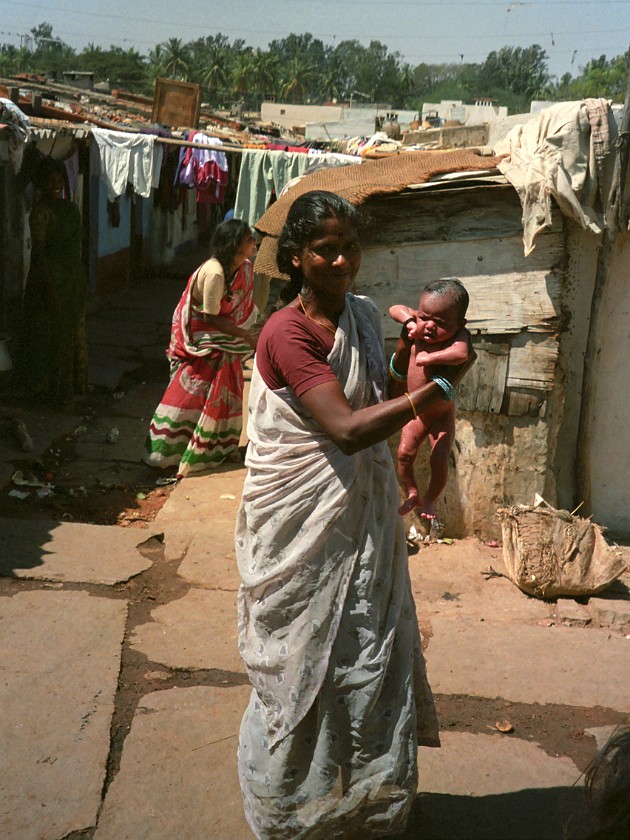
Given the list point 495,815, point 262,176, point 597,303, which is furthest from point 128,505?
point 262,176

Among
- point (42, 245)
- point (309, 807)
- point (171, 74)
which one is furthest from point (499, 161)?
point (171, 74)

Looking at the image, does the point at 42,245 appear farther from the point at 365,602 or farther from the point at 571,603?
the point at 365,602

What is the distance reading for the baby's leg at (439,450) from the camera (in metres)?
2.51

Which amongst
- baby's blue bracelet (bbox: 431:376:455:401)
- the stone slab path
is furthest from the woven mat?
baby's blue bracelet (bbox: 431:376:455:401)

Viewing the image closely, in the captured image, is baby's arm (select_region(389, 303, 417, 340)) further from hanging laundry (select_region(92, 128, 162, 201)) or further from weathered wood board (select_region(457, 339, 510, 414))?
hanging laundry (select_region(92, 128, 162, 201))

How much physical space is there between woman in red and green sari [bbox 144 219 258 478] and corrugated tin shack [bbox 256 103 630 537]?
71cm

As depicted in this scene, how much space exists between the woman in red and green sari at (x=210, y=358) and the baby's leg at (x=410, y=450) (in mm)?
3537

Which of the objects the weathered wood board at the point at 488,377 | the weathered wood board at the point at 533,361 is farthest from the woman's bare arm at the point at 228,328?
the weathered wood board at the point at 533,361

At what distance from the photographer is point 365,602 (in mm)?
2414

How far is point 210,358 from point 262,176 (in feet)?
9.86

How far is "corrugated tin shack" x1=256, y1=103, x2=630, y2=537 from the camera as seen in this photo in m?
4.83

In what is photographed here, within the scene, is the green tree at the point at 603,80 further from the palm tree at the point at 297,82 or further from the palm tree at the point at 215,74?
the palm tree at the point at 215,74

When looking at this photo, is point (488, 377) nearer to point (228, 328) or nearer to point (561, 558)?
point (561, 558)

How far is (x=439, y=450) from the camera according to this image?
2562mm
